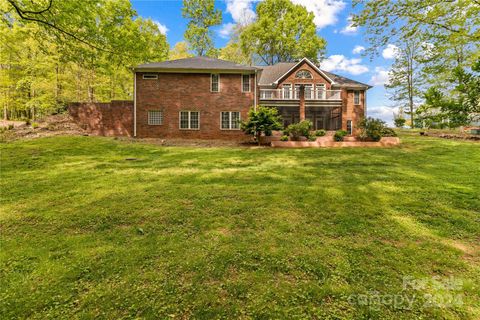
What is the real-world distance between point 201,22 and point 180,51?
513 centimetres

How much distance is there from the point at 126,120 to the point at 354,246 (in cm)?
1844

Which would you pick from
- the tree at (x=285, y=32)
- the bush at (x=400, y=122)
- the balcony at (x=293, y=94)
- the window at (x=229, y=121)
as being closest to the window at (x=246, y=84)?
the window at (x=229, y=121)

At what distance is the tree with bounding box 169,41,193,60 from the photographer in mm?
33450

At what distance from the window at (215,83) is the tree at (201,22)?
56.1ft

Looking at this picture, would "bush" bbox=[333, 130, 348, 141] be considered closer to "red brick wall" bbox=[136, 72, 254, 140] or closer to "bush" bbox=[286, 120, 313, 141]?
"bush" bbox=[286, 120, 313, 141]

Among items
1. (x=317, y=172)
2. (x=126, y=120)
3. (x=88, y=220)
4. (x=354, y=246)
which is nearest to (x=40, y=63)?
(x=126, y=120)

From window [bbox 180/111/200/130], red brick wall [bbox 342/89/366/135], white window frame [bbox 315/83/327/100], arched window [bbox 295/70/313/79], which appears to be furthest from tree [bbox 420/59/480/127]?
arched window [bbox 295/70/313/79]

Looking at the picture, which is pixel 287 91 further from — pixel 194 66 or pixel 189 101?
pixel 189 101

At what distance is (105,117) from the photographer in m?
17.8

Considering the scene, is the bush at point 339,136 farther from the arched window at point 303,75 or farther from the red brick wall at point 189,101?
the arched window at point 303,75

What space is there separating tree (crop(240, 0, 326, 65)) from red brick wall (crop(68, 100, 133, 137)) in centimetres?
2324

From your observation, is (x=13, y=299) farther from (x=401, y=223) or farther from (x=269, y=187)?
(x=401, y=223)

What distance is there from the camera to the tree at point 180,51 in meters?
33.5

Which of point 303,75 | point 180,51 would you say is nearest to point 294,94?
point 303,75
